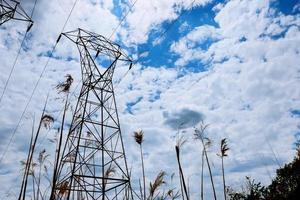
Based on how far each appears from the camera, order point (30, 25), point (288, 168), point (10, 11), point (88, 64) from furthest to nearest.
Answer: point (288, 168) < point (88, 64) < point (30, 25) < point (10, 11)

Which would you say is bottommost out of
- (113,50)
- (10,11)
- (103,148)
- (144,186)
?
(144,186)

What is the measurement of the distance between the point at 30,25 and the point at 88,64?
3537 millimetres

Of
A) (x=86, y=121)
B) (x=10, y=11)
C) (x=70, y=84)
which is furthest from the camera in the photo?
(x=86, y=121)

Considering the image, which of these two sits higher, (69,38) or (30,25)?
(69,38)

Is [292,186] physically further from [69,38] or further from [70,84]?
[70,84]

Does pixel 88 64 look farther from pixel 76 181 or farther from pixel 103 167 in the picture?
pixel 76 181

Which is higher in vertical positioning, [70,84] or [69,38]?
[69,38]

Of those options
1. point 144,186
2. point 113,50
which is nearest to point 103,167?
point 144,186

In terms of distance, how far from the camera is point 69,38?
1369 centimetres

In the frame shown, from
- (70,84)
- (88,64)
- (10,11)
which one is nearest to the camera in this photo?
(70,84)

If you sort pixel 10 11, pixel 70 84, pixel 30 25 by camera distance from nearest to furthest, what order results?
pixel 70 84
pixel 10 11
pixel 30 25

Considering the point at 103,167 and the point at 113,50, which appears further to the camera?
the point at 113,50

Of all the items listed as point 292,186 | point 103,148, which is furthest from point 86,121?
point 292,186

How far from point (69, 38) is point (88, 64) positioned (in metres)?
1.53
